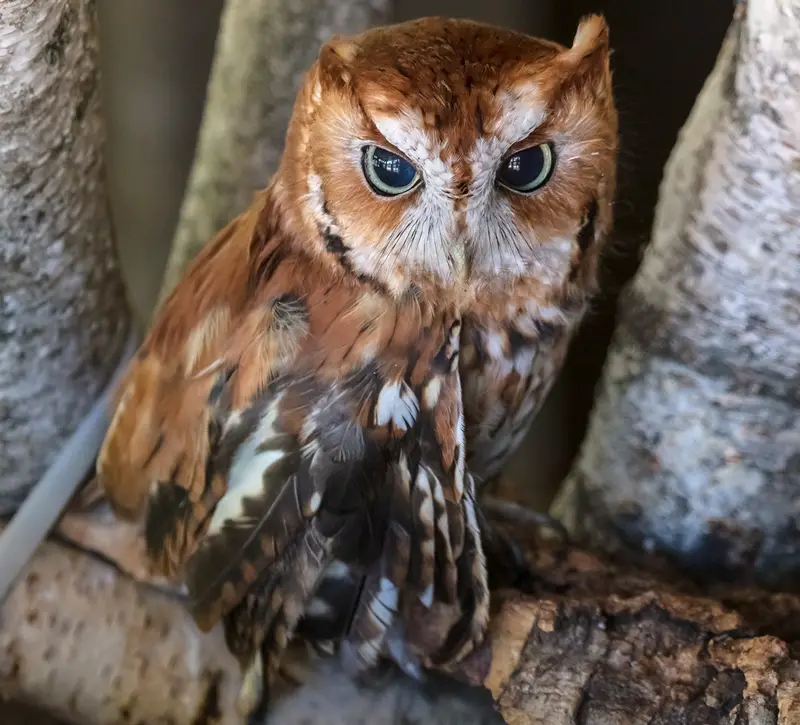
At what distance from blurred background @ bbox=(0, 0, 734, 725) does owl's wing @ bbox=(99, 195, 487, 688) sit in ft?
1.15

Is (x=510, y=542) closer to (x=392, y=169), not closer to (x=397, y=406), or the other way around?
(x=397, y=406)

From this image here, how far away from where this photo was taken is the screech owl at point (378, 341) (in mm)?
637

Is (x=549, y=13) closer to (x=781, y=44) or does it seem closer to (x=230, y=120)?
(x=230, y=120)

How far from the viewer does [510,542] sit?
93 cm

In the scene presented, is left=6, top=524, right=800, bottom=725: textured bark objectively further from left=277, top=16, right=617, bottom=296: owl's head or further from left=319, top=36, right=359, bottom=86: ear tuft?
left=319, top=36, right=359, bottom=86: ear tuft

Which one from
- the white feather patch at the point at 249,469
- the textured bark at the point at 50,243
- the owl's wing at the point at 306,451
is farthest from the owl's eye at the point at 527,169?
the textured bark at the point at 50,243

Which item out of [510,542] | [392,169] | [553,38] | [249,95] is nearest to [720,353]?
[510,542]

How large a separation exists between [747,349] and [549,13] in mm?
846

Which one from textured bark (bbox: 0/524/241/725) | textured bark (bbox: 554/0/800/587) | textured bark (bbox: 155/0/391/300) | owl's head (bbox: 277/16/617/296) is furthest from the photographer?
textured bark (bbox: 155/0/391/300)

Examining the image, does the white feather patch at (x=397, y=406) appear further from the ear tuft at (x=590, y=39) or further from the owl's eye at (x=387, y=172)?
the ear tuft at (x=590, y=39)

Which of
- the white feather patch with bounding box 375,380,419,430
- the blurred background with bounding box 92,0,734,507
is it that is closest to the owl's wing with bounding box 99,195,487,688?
the white feather patch with bounding box 375,380,419,430

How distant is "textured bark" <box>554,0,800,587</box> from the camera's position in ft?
2.37

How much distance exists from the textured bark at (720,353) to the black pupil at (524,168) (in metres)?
0.21

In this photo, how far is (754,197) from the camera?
745mm
